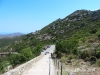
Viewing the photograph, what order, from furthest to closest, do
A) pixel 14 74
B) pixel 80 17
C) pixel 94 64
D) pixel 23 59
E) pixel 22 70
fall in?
pixel 80 17 < pixel 23 59 < pixel 94 64 < pixel 22 70 < pixel 14 74

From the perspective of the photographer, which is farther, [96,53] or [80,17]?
[80,17]

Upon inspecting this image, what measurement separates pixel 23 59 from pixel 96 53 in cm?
2371

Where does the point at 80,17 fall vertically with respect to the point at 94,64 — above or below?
above

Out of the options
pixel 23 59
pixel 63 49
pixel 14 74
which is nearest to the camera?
pixel 14 74

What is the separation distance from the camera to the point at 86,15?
18088 cm

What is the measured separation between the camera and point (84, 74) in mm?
18531

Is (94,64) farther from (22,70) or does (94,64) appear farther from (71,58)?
(22,70)

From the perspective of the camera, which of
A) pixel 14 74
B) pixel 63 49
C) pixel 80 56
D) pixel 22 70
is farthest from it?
pixel 63 49

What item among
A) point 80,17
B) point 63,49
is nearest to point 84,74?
point 63,49

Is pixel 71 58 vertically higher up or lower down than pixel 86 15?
lower down

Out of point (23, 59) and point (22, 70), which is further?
point (23, 59)

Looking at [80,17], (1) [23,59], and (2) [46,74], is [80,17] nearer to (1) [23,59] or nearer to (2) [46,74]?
(1) [23,59]

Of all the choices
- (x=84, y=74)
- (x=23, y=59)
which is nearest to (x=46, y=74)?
(x=84, y=74)

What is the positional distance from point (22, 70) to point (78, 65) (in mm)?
7146
